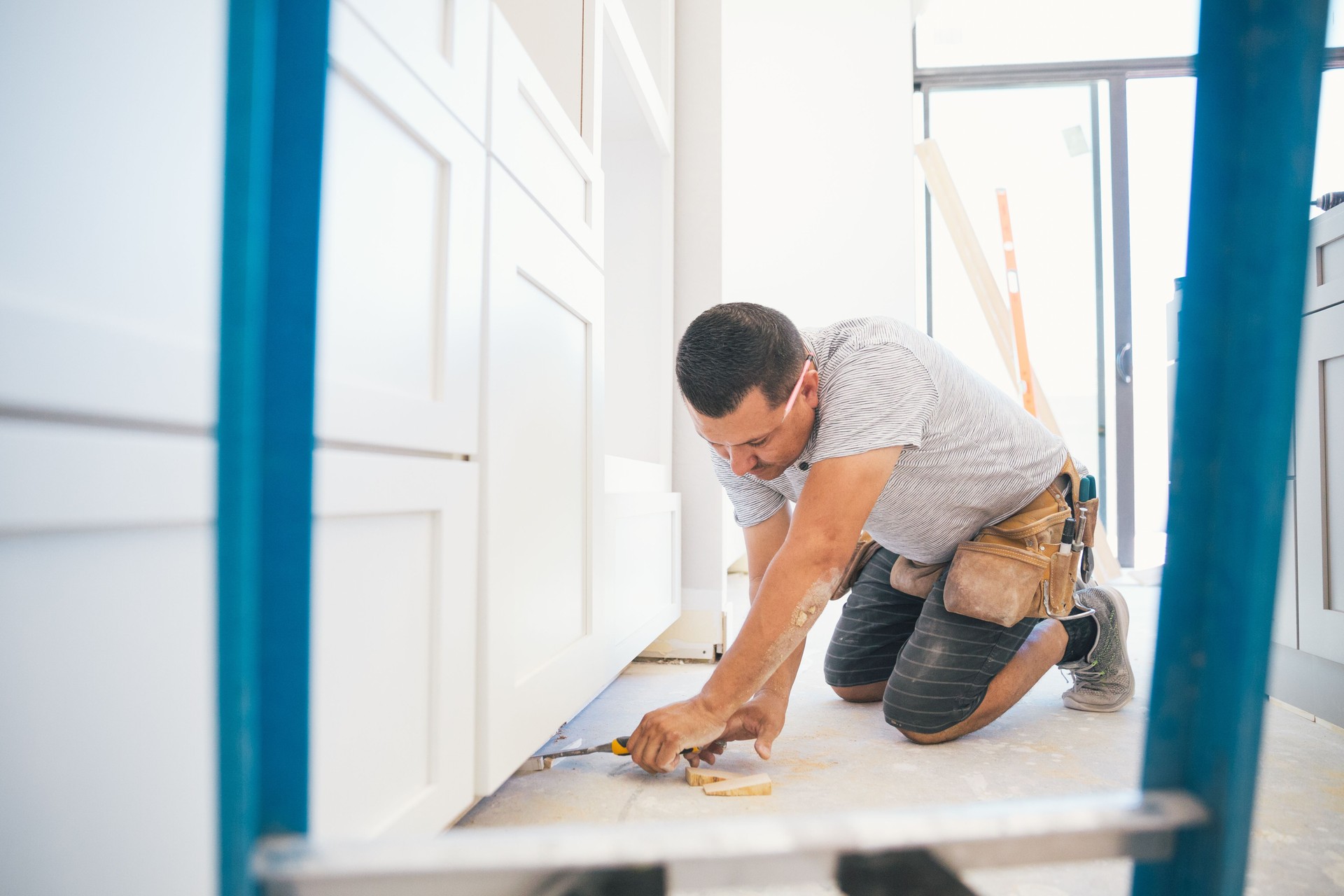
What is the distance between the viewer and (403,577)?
772 millimetres

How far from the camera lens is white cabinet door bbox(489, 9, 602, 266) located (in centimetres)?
101

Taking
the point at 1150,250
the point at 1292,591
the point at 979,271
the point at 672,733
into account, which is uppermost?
the point at 1150,250

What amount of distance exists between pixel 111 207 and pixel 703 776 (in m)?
1.06

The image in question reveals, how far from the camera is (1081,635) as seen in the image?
170cm

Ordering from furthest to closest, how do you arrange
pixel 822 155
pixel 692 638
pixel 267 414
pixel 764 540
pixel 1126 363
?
pixel 1126 363 < pixel 822 155 < pixel 692 638 < pixel 764 540 < pixel 267 414

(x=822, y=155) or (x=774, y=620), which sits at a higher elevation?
(x=822, y=155)

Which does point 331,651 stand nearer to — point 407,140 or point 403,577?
point 403,577

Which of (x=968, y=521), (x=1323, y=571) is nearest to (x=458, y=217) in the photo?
(x=968, y=521)

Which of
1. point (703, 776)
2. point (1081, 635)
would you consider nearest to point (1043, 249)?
point (1081, 635)

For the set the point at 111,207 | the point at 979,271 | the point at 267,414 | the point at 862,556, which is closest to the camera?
the point at 267,414

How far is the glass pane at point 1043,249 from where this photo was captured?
4699mm

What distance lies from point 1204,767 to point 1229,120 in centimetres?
28

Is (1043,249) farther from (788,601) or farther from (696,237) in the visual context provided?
(788,601)

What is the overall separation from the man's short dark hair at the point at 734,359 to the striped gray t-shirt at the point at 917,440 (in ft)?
0.34
